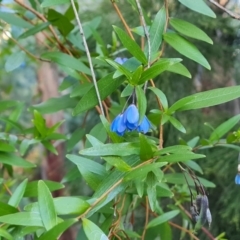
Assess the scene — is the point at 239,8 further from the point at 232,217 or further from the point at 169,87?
→ the point at 232,217

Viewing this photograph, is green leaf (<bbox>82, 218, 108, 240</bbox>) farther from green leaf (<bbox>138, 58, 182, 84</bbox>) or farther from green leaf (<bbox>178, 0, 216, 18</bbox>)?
green leaf (<bbox>178, 0, 216, 18</bbox>)

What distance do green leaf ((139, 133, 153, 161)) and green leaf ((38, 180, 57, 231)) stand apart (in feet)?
0.36

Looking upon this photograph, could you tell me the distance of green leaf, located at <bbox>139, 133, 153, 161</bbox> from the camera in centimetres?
49

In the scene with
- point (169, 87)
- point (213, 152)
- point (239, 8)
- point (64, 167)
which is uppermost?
point (239, 8)

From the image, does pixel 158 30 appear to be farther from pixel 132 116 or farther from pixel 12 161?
pixel 12 161

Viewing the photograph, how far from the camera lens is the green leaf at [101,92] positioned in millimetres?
583

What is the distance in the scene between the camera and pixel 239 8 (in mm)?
1019

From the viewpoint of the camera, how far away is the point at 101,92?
0.59 m

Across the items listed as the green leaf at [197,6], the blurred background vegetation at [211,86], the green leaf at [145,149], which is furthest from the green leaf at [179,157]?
the blurred background vegetation at [211,86]

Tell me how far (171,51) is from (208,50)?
0.27 ft

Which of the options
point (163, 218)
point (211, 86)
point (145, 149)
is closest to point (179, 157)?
point (145, 149)

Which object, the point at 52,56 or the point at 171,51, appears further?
the point at 171,51

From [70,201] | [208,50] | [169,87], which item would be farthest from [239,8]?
[70,201]

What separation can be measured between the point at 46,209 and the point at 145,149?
4.7 inches
